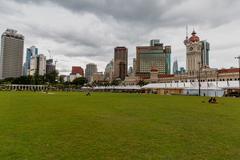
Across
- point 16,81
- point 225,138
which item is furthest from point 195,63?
point 225,138

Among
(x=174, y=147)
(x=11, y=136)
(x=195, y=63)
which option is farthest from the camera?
(x=195, y=63)

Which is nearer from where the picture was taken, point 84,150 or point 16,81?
point 84,150

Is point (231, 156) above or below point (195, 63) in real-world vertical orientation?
below

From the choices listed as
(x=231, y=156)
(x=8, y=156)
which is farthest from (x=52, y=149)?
(x=231, y=156)

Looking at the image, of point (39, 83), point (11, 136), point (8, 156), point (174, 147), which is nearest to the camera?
point (8, 156)

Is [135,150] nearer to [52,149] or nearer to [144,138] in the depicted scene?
[144,138]

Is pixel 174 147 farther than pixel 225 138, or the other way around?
pixel 225 138

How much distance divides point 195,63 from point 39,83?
113605mm

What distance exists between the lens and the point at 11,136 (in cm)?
981

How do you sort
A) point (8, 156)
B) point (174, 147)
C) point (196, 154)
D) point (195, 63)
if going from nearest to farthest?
point (8, 156) → point (196, 154) → point (174, 147) → point (195, 63)

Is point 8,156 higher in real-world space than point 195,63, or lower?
lower

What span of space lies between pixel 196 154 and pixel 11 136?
23.4 ft

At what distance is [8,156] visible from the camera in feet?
23.4

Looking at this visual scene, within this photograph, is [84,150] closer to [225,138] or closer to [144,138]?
[144,138]
